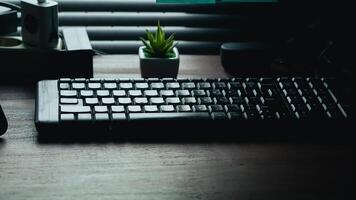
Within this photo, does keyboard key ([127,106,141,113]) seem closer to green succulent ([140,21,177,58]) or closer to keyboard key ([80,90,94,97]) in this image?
keyboard key ([80,90,94,97])

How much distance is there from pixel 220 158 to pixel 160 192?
146mm

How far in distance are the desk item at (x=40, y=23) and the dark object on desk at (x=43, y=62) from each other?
0.8 inches

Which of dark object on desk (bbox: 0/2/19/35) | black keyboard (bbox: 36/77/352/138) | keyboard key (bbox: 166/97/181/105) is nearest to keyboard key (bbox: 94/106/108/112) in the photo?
black keyboard (bbox: 36/77/352/138)

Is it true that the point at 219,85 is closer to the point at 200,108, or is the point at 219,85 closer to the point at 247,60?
the point at 200,108

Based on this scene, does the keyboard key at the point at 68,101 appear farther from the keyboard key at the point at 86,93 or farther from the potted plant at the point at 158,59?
the potted plant at the point at 158,59

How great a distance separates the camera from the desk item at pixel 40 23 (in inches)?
46.7

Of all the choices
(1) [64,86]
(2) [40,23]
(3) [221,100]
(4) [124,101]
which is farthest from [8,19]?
(3) [221,100]

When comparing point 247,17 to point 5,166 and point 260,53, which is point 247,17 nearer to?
point 260,53

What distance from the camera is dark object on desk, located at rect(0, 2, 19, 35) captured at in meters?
1.26

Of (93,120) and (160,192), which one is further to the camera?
(93,120)

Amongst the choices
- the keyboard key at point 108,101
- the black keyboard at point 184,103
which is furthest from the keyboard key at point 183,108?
the keyboard key at point 108,101

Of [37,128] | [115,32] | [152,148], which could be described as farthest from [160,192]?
[115,32]

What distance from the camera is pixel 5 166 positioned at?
86 centimetres

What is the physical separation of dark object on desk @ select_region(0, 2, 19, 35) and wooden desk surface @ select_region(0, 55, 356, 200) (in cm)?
30
